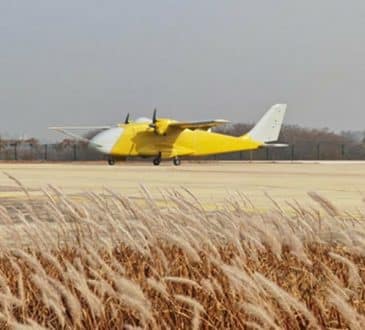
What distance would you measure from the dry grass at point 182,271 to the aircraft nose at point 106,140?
4391 cm

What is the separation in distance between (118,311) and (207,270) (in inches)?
44.4

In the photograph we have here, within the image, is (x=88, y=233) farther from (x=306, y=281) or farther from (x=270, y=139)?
(x=270, y=139)

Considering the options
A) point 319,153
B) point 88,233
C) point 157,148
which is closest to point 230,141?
point 157,148

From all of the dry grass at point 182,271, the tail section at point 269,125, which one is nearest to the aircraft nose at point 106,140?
the tail section at point 269,125

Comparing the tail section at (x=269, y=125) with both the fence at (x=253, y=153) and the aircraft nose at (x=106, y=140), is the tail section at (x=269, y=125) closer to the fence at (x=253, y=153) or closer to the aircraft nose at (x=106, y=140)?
the fence at (x=253, y=153)

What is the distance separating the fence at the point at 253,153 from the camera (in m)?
80.3

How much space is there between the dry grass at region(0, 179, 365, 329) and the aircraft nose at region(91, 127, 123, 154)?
43.9 metres

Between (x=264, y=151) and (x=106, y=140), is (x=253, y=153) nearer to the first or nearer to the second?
(x=264, y=151)

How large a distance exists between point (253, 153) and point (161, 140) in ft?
101

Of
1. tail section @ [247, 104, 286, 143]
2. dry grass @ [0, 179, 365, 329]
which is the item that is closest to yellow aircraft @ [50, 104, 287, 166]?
tail section @ [247, 104, 286, 143]

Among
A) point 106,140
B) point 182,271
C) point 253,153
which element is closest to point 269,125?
point 253,153

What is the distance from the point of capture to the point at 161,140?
176ft

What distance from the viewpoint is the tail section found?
2623 inches

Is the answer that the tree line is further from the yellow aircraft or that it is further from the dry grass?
the dry grass
